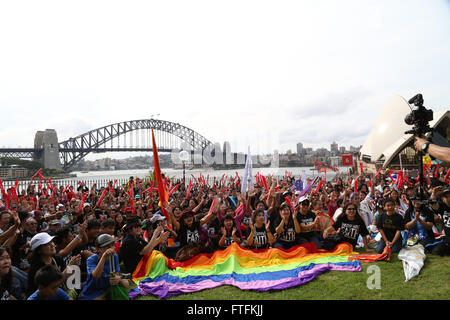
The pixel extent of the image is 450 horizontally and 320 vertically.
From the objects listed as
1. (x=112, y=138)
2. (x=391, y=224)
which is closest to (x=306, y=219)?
(x=391, y=224)

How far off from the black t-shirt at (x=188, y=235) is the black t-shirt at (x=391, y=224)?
377 cm

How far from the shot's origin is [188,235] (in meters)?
5.81

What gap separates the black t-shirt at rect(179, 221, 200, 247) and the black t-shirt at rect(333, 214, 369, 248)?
3.07m

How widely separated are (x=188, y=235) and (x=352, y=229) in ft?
11.3

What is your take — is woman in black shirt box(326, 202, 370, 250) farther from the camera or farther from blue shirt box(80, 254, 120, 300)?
blue shirt box(80, 254, 120, 300)

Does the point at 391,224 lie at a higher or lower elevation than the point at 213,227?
higher

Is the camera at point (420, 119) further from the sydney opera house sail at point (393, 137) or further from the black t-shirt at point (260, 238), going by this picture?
the sydney opera house sail at point (393, 137)

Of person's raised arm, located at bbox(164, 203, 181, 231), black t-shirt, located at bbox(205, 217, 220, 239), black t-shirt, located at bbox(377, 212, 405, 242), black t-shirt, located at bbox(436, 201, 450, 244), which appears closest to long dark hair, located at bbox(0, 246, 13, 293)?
person's raised arm, located at bbox(164, 203, 181, 231)

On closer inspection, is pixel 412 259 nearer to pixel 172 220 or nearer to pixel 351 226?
pixel 351 226

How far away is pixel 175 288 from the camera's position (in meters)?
4.52
